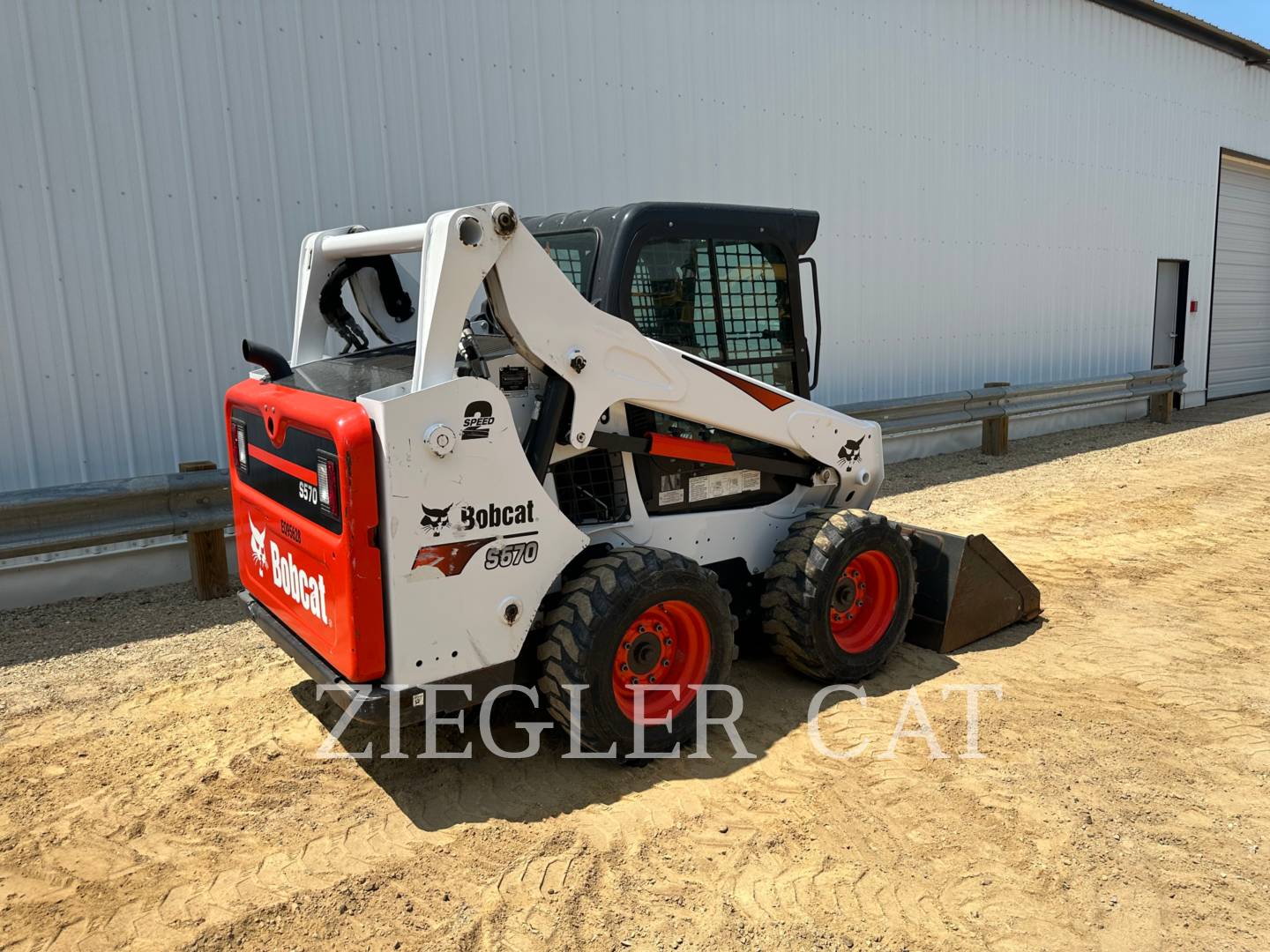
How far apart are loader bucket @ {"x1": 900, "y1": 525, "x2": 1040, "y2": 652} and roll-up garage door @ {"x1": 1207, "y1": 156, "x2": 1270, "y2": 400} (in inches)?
570

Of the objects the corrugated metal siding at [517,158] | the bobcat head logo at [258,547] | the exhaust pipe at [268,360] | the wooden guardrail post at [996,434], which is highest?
the corrugated metal siding at [517,158]

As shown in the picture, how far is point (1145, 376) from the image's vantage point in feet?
45.8

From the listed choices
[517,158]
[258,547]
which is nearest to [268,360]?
[258,547]

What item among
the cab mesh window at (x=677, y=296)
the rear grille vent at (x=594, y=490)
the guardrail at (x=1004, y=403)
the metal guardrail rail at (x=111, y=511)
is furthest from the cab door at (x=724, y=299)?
the guardrail at (x=1004, y=403)

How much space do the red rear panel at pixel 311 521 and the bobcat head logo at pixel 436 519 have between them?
6.9 inches

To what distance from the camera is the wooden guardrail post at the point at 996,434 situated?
1155cm

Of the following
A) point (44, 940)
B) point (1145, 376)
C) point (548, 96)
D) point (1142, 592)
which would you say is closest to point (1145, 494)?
point (1142, 592)

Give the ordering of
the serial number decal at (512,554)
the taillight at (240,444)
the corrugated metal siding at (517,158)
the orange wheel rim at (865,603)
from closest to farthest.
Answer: the serial number decal at (512,554) → the taillight at (240,444) → the orange wheel rim at (865,603) → the corrugated metal siding at (517,158)

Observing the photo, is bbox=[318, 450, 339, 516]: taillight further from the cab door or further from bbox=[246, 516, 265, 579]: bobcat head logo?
the cab door

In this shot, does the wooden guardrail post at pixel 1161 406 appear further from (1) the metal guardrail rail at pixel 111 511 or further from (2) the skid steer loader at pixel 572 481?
(1) the metal guardrail rail at pixel 111 511

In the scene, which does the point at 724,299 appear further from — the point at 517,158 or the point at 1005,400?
the point at 1005,400

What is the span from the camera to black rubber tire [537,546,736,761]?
372 cm

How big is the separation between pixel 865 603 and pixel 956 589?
1.92ft

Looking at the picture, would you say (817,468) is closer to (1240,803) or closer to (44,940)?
(1240,803)
